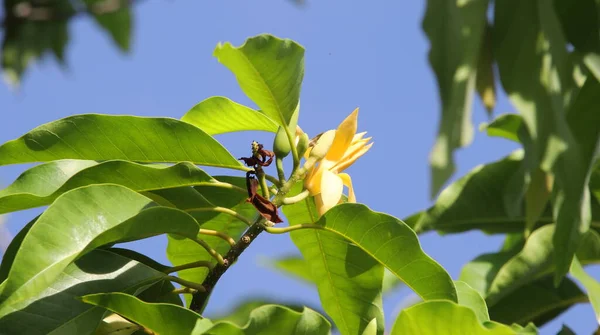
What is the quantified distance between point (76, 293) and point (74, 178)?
179 mm

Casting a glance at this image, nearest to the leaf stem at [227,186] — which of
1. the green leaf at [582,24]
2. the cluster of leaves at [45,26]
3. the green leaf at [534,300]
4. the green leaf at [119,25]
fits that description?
the green leaf at [582,24]

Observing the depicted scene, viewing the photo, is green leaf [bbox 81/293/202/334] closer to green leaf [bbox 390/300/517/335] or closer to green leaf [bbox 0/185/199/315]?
green leaf [bbox 0/185/199/315]

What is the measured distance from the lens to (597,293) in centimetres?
156

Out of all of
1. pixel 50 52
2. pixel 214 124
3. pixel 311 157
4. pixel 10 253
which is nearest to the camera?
pixel 10 253

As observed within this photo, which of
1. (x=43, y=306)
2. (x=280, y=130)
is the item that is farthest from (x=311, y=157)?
(x=43, y=306)

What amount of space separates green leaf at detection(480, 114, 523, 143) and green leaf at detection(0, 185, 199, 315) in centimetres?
101

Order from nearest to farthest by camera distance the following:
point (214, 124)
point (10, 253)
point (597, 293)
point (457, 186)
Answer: point (10, 253), point (214, 124), point (597, 293), point (457, 186)

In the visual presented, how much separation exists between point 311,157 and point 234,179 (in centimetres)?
15

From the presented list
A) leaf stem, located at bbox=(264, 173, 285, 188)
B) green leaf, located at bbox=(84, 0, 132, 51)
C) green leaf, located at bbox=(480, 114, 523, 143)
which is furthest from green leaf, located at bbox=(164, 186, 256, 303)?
green leaf, located at bbox=(84, 0, 132, 51)

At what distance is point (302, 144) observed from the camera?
131 cm

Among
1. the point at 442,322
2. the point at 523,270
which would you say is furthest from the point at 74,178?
the point at 523,270

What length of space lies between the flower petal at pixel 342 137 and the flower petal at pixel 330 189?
0.04 m

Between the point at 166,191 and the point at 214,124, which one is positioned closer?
the point at 166,191

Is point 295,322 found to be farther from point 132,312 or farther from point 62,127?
point 62,127
